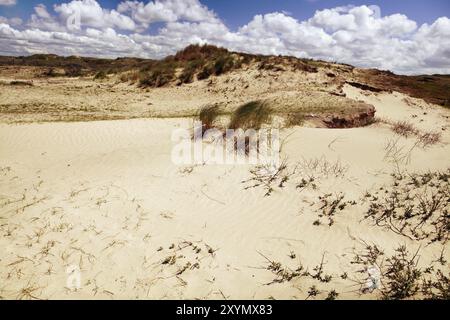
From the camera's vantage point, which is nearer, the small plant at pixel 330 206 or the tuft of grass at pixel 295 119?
the small plant at pixel 330 206

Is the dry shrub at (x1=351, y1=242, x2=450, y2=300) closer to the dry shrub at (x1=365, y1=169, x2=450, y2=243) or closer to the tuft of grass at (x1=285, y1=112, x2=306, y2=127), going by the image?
the dry shrub at (x1=365, y1=169, x2=450, y2=243)

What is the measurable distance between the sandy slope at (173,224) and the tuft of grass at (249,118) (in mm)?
940

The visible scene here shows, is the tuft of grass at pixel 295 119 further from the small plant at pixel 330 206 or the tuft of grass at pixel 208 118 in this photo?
the small plant at pixel 330 206

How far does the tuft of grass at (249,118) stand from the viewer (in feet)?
24.1

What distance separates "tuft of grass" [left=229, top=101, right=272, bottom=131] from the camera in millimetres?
7340

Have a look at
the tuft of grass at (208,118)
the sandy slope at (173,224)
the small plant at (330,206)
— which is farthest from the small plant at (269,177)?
the tuft of grass at (208,118)

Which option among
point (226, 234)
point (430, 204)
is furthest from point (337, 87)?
point (226, 234)

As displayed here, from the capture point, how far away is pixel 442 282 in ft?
11.0

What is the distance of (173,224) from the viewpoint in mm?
4539

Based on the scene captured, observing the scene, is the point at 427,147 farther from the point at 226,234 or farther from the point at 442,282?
the point at 226,234

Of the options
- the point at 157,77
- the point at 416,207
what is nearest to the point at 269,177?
the point at 416,207
